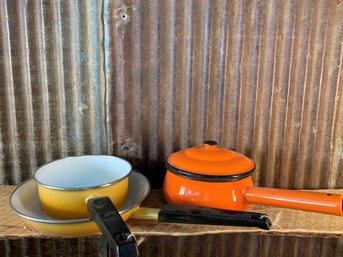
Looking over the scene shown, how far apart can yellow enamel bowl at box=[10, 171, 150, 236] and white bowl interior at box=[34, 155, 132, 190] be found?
0.06m

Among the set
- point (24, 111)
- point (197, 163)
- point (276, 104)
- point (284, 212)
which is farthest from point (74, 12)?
point (284, 212)

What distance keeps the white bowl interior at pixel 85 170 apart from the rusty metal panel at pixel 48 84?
110 millimetres

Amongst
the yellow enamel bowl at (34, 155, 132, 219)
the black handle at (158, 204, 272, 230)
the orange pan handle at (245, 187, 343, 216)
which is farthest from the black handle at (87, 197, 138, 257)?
the orange pan handle at (245, 187, 343, 216)

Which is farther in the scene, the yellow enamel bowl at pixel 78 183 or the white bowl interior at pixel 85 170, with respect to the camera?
the white bowl interior at pixel 85 170

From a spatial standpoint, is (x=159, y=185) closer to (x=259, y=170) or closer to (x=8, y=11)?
(x=259, y=170)

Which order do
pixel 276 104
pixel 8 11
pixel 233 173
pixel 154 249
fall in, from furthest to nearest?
pixel 154 249, pixel 276 104, pixel 8 11, pixel 233 173

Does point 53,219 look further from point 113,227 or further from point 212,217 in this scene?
point 212,217

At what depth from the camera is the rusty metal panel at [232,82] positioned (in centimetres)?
99

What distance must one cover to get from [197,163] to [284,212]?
0.91ft

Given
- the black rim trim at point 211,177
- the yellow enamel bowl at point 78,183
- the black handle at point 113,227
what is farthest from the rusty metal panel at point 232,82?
the black handle at point 113,227

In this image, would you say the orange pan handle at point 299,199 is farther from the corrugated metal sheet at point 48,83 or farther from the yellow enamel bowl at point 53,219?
the corrugated metal sheet at point 48,83

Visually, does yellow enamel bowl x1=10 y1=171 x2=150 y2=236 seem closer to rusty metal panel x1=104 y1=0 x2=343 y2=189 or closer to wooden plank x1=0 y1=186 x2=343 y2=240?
wooden plank x1=0 y1=186 x2=343 y2=240

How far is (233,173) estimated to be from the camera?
853mm

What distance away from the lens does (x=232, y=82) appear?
105 cm
